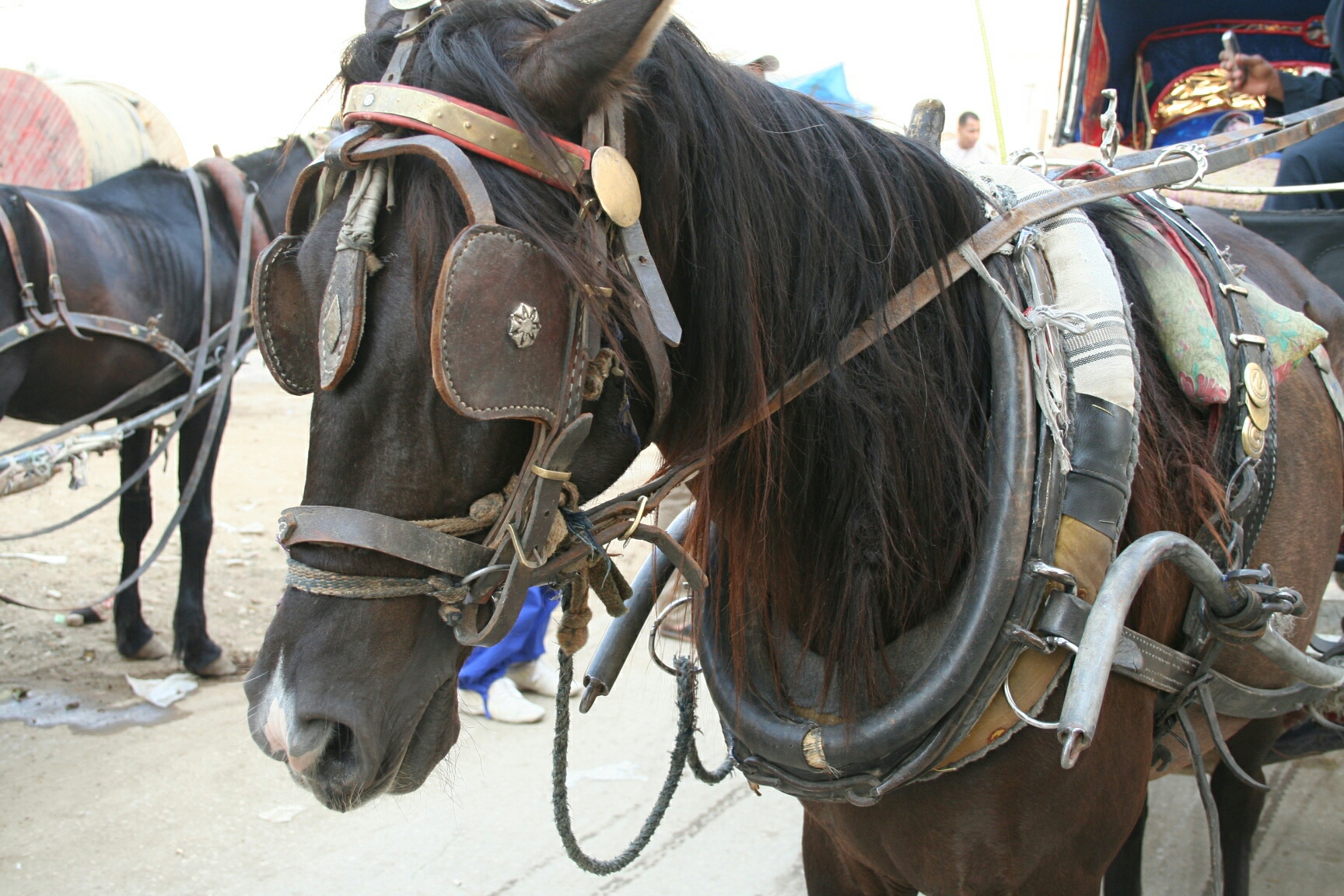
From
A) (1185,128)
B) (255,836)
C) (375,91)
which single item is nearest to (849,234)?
(375,91)

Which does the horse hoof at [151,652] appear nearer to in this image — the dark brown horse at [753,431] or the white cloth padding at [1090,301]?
the dark brown horse at [753,431]

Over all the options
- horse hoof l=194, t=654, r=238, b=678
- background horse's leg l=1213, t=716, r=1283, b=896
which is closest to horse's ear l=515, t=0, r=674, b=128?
background horse's leg l=1213, t=716, r=1283, b=896

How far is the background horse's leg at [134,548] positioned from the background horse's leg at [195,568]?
124 millimetres

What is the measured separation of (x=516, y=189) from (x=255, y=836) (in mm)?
2348

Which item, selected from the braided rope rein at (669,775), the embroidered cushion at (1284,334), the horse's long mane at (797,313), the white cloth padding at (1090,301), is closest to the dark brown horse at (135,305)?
the braided rope rein at (669,775)

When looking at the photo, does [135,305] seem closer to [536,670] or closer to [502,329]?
[536,670]

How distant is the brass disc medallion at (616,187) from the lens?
95 cm

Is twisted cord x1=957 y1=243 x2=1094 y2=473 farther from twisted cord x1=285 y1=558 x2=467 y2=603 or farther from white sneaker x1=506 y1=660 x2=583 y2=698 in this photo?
white sneaker x1=506 y1=660 x2=583 y2=698

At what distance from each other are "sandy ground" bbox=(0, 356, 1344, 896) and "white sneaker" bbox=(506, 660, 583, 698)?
0.71ft

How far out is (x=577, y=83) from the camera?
952 millimetres

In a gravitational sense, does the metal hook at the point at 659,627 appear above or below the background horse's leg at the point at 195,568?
above

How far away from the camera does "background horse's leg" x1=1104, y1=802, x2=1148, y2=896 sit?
1.95 metres

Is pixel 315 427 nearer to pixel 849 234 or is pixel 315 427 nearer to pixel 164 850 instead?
pixel 849 234

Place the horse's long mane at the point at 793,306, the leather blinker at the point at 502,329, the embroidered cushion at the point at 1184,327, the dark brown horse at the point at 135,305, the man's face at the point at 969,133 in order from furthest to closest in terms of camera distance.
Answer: the man's face at the point at 969,133 → the dark brown horse at the point at 135,305 → the embroidered cushion at the point at 1184,327 → the horse's long mane at the point at 793,306 → the leather blinker at the point at 502,329
